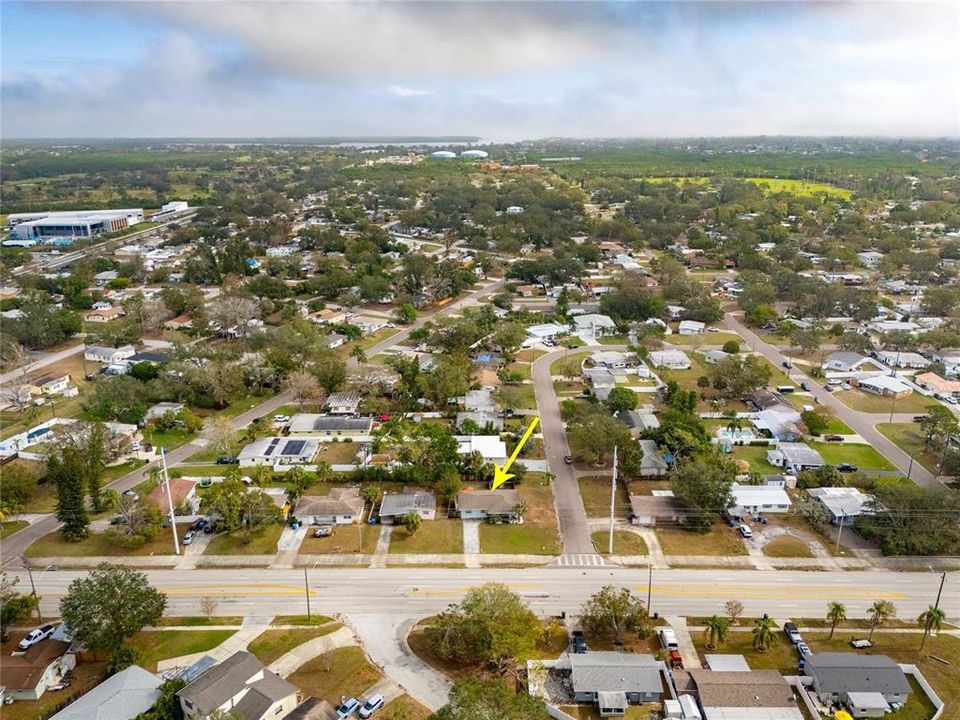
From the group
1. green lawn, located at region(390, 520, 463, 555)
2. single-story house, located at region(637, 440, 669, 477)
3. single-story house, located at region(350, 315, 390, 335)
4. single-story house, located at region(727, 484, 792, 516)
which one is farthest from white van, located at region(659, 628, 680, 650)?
single-story house, located at region(350, 315, 390, 335)

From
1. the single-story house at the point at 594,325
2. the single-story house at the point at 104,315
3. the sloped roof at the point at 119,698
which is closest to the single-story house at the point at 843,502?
the single-story house at the point at 594,325

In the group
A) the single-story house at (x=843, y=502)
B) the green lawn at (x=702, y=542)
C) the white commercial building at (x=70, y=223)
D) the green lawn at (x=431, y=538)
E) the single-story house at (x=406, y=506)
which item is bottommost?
the green lawn at (x=702, y=542)

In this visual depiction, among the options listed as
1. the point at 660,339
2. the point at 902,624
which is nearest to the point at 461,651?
the point at 902,624

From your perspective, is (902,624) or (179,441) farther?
(179,441)

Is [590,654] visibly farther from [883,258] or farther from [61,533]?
[883,258]

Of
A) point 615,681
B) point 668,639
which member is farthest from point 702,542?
point 615,681

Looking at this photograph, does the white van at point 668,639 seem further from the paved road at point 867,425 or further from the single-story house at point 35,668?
the single-story house at point 35,668

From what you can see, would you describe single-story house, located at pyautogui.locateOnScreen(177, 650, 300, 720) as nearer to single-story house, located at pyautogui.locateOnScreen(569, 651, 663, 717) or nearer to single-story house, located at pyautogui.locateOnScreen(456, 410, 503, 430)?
single-story house, located at pyautogui.locateOnScreen(569, 651, 663, 717)
